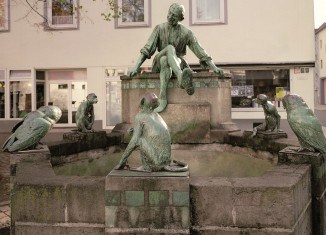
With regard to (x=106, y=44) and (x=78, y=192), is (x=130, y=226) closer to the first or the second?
(x=78, y=192)

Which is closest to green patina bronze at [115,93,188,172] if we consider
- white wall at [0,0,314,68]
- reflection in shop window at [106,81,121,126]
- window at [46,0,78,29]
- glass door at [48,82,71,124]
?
white wall at [0,0,314,68]

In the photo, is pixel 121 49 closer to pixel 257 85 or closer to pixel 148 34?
pixel 148 34

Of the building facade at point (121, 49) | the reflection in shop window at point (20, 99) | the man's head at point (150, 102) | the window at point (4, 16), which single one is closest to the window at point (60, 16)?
the building facade at point (121, 49)

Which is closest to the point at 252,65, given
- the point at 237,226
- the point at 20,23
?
the point at 20,23

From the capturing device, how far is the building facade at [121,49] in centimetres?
1881

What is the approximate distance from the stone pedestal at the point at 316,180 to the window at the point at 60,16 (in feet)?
55.1

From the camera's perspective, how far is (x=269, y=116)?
6531 millimetres

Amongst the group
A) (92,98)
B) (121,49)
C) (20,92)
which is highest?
(121,49)

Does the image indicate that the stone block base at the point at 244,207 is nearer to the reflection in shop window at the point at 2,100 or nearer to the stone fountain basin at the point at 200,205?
the stone fountain basin at the point at 200,205

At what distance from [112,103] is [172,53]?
13613 mm

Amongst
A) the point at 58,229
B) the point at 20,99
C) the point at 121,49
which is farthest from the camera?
the point at 20,99

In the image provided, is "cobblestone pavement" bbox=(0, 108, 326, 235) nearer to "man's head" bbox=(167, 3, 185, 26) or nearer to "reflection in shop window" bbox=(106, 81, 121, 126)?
"man's head" bbox=(167, 3, 185, 26)

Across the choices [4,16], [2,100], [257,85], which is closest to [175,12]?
[257,85]

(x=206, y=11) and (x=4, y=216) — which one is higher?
(x=206, y=11)
